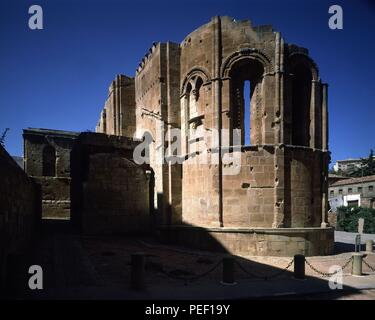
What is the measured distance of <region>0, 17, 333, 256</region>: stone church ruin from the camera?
13.0 metres

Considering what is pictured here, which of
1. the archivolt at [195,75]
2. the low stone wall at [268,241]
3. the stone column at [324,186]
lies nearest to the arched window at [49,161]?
the archivolt at [195,75]

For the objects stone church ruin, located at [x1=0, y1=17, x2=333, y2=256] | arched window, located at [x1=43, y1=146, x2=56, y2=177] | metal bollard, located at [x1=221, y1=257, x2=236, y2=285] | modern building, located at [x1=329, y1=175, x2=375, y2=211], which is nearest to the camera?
metal bollard, located at [x1=221, y1=257, x2=236, y2=285]

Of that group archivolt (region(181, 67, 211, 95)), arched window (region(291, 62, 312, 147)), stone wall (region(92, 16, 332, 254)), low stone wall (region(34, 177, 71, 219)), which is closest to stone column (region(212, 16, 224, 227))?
stone wall (region(92, 16, 332, 254))

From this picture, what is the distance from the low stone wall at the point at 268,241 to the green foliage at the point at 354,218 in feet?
56.0

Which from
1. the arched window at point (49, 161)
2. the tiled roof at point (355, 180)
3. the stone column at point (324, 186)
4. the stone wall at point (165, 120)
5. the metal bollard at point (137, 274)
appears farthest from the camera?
the tiled roof at point (355, 180)

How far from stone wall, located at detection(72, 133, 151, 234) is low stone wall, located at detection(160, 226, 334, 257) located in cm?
486

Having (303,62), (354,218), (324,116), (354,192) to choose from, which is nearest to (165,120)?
(303,62)

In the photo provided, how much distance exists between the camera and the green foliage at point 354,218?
27375 mm

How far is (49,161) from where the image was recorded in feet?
87.8

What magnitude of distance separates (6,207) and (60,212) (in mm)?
19106

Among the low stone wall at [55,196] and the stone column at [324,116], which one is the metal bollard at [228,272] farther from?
the low stone wall at [55,196]

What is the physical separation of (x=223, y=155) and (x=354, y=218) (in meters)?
21.9

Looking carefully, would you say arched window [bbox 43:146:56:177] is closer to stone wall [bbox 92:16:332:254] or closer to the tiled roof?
stone wall [bbox 92:16:332:254]
